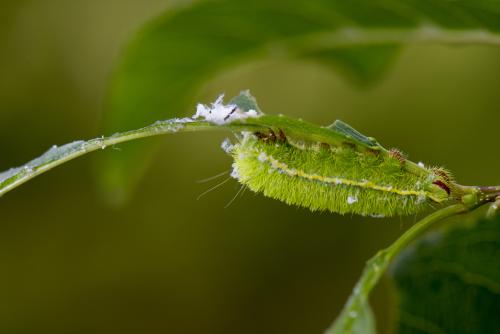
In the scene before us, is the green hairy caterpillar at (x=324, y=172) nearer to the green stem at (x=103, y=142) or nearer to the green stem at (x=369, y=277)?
the green stem at (x=103, y=142)

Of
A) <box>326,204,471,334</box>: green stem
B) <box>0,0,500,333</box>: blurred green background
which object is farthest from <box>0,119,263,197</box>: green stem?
<box>0,0,500,333</box>: blurred green background

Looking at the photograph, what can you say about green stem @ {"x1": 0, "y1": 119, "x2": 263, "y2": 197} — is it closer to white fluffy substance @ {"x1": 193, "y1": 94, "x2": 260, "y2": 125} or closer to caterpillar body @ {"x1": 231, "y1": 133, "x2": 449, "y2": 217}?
white fluffy substance @ {"x1": 193, "y1": 94, "x2": 260, "y2": 125}

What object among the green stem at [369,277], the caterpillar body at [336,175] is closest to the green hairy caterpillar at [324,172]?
the caterpillar body at [336,175]

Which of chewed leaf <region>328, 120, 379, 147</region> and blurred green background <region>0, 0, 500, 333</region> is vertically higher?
blurred green background <region>0, 0, 500, 333</region>

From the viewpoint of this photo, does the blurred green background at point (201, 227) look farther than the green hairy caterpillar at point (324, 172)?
Yes

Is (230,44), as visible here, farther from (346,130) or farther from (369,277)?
(369,277)

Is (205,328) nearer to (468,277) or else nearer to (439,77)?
(439,77)
